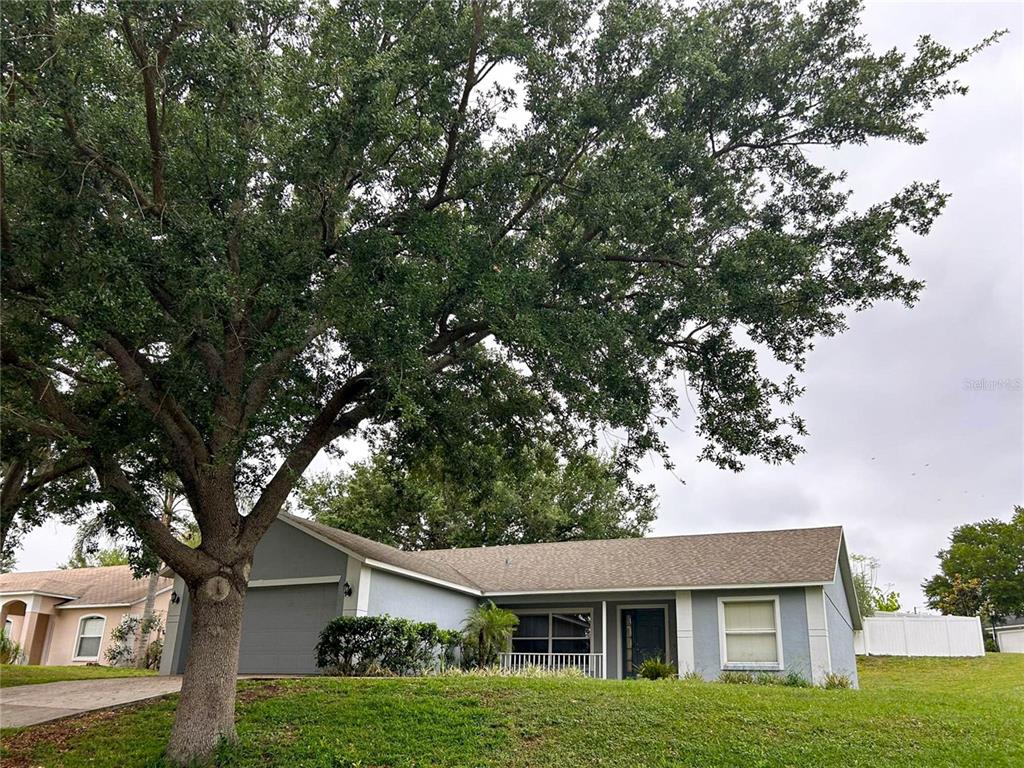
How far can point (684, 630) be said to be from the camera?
54.4 ft

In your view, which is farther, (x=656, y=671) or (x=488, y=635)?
(x=488, y=635)

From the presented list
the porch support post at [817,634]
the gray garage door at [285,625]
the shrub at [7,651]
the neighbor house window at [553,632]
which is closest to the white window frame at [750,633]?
the porch support post at [817,634]

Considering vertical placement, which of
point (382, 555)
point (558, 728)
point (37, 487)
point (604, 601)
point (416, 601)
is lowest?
point (558, 728)

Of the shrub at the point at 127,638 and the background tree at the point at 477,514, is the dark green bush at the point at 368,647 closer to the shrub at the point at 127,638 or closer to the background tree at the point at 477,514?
the shrub at the point at 127,638

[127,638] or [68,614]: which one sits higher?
[68,614]

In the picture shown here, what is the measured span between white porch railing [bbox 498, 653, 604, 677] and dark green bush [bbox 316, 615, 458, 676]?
3669mm

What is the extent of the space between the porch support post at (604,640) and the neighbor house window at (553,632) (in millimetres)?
799

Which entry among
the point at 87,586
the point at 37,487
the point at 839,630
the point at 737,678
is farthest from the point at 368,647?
the point at 87,586

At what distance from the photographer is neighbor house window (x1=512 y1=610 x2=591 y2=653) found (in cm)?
1916

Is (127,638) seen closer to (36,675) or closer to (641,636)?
(36,675)

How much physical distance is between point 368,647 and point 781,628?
8.68 metres

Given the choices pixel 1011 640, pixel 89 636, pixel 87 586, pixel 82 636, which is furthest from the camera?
pixel 1011 640

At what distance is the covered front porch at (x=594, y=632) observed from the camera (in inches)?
704

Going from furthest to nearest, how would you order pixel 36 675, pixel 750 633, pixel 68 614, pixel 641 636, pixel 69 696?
pixel 68 614 < pixel 641 636 < pixel 36 675 < pixel 750 633 < pixel 69 696
